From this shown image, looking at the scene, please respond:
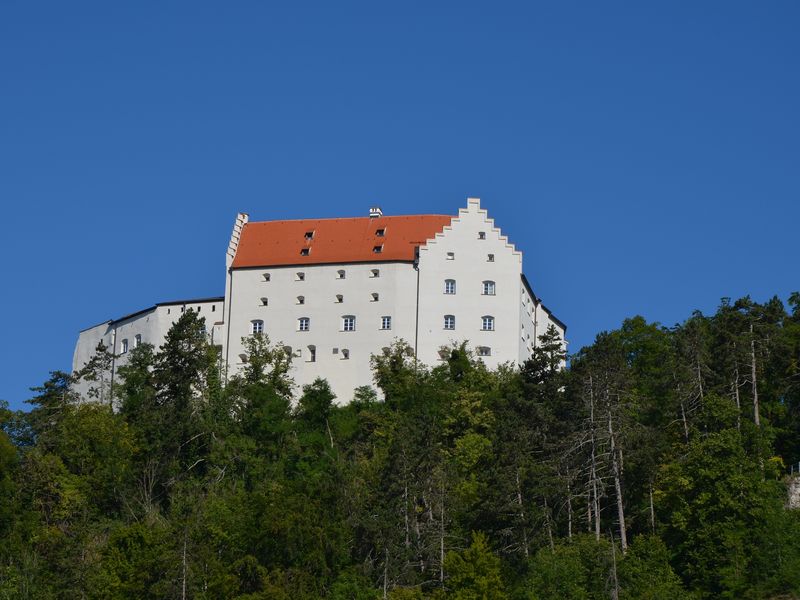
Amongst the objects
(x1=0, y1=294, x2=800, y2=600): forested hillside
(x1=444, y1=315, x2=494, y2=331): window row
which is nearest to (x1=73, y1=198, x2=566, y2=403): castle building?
(x1=444, y1=315, x2=494, y2=331): window row

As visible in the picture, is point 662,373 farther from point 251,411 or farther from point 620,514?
point 251,411

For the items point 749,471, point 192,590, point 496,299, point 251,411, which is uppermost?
point 496,299

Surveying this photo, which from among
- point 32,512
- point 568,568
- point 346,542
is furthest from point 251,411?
point 568,568

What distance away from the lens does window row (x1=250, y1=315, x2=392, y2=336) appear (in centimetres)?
9431

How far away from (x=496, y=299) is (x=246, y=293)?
14.3 m

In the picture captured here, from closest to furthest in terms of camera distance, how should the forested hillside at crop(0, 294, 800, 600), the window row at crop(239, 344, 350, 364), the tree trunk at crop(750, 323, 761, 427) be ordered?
1. the forested hillside at crop(0, 294, 800, 600)
2. the tree trunk at crop(750, 323, 761, 427)
3. the window row at crop(239, 344, 350, 364)

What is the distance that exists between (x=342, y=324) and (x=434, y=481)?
2549cm

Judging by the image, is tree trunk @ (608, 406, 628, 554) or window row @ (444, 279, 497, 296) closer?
tree trunk @ (608, 406, 628, 554)

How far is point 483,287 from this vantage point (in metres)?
94.6

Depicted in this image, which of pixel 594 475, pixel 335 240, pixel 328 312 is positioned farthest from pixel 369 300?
pixel 594 475

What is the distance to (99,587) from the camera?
67875 millimetres

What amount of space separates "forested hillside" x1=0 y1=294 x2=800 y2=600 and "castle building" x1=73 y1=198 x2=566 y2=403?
427 centimetres

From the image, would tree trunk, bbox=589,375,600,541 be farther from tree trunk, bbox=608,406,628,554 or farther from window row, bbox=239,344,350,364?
window row, bbox=239,344,350,364

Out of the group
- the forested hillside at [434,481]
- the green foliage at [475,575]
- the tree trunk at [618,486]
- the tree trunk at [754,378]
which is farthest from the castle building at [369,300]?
the green foliage at [475,575]
